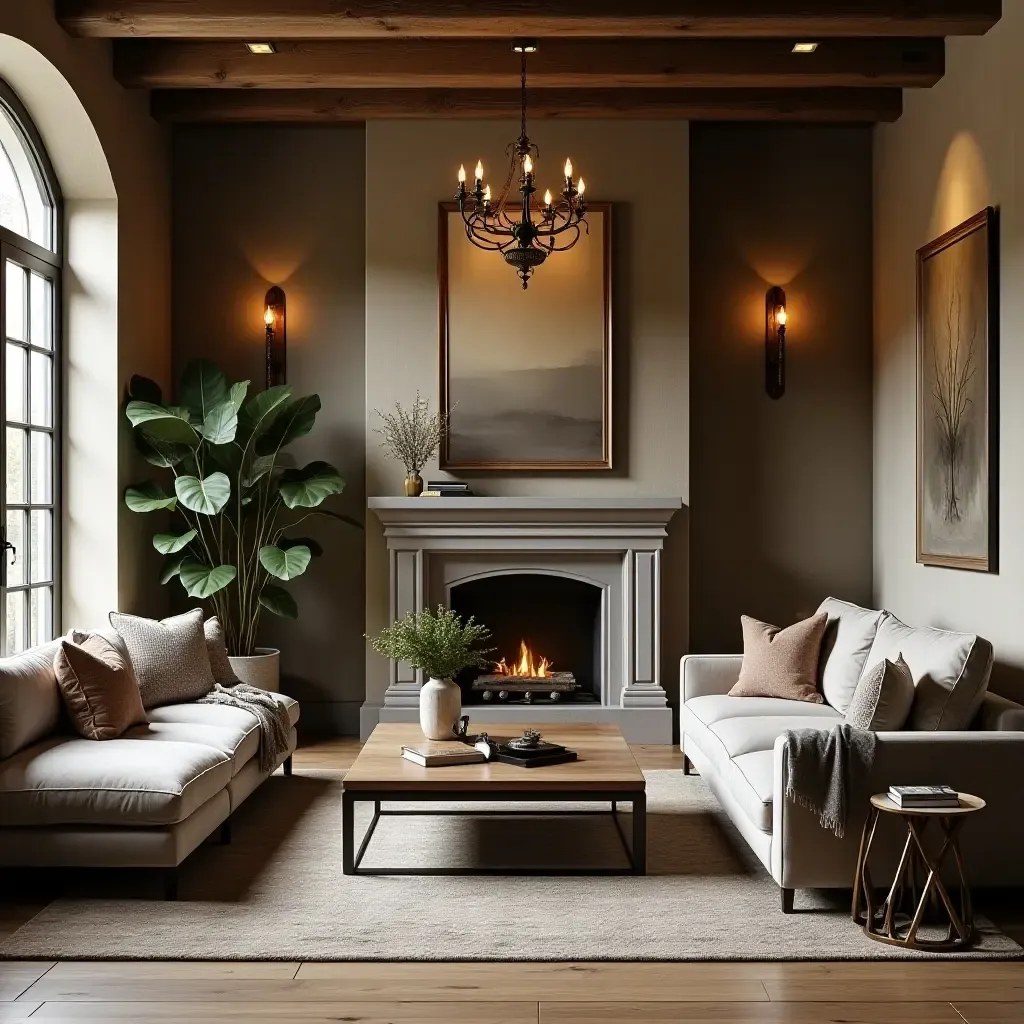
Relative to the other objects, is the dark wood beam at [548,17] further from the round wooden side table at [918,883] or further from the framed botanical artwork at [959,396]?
the round wooden side table at [918,883]

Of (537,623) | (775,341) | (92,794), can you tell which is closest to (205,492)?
(537,623)

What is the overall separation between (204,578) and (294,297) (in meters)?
1.84

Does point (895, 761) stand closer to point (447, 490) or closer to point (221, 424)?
point (447, 490)

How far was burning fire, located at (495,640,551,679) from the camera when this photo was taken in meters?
6.84

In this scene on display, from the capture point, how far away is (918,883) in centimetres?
373

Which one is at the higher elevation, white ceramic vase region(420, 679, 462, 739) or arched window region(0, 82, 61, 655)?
arched window region(0, 82, 61, 655)

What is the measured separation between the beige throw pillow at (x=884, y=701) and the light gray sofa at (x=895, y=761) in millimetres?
88

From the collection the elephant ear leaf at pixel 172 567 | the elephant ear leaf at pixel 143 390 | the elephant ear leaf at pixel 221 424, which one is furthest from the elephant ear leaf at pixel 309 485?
the elephant ear leaf at pixel 143 390

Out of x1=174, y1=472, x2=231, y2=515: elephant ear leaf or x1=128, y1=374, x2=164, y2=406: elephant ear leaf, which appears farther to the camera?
x1=128, y1=374, x2=164, y2=406: elephant ear leaf

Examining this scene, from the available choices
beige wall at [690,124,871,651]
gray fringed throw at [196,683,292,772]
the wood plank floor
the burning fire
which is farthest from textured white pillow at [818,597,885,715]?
gray fringed throw at [196,683,292,772]

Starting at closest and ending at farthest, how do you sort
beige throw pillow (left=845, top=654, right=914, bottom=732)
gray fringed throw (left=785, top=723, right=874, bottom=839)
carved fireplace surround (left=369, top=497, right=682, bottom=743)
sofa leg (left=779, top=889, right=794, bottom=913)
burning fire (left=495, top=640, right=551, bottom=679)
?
gray fringed throw (left=785, top=723, right=874, bottom=839) < sofa leg (left=779, top=889, right=794, bottom=913) < beige throw pillow (left=845, top=654, right=914, bottom=732) < carved fireplace surround (left=369, top=497, right=682, bottom=743) < burning fire (left=495, top=640, right=551, bottom=679)

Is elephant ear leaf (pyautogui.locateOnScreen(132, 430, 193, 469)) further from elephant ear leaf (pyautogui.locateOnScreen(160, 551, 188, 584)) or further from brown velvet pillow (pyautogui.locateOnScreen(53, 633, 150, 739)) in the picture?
brown velvet pillow (pyautogui.locateOnScreen(53, 633, 150, 739))

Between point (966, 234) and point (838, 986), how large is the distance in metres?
3.47

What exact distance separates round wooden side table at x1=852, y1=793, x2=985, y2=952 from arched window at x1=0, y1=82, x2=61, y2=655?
363cm
